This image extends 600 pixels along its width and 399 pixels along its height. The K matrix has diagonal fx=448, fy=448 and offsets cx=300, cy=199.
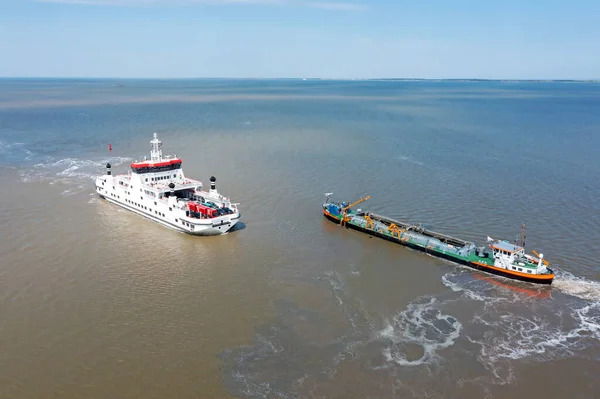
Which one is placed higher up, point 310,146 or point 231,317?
point 310,146

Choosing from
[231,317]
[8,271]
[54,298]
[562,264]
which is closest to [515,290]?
[562,264]

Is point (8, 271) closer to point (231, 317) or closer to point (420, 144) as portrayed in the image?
point (231, 317)

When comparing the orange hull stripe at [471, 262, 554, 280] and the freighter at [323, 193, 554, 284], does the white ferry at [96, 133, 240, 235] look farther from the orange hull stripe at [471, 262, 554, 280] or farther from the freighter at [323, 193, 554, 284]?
the orange hull stripe at [471, 262, 554, 280]

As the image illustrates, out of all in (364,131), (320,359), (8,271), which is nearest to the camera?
(320,359)

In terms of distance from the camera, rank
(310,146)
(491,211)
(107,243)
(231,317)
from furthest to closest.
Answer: (310,146) → (491,211) → (107,243) → (231,317)

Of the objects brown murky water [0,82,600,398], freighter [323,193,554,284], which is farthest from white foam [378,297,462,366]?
Answer: freighter [323,193,554,284]

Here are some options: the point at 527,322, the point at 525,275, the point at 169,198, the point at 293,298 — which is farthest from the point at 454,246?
the point at 169,198
